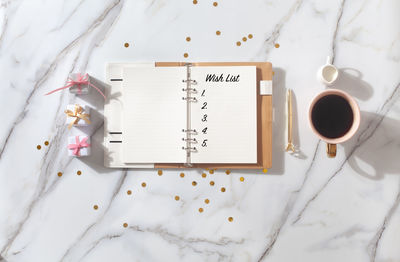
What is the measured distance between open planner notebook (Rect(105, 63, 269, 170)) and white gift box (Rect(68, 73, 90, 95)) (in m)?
0.11

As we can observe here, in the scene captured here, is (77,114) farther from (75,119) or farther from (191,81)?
(191,81)

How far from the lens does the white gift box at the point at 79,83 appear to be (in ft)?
2.71

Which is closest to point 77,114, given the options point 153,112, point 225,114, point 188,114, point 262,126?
point 153,112

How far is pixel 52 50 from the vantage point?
Result: 0.88 meters

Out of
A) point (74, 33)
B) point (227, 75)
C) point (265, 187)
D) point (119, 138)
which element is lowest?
point (265, 187)

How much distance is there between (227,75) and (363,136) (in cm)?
45

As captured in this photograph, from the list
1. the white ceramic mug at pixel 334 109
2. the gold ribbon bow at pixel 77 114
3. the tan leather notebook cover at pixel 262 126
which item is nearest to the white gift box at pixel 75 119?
the gold ribbon bow at pixel 77 114

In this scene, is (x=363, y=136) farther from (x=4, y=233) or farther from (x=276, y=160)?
(x=4, y=233)

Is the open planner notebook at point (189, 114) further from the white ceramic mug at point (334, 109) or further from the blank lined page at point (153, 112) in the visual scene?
the white ceramic mug at point (334, 109)

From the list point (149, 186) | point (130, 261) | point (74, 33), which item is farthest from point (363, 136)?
point (74, 33)

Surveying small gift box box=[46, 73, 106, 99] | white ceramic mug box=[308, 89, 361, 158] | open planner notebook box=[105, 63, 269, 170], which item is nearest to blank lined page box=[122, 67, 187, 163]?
open planner notebook box=[105, 63, 269, 170]

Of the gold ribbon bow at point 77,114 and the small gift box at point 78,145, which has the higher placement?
the gold ribbon bow at point 77,114

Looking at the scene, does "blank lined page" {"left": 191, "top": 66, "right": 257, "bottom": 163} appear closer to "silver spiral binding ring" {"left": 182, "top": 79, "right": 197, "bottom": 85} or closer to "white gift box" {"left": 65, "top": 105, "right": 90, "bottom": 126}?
"silver spiral binding ring" {"left": 182, "top": 79, "right": 197, "bottom": 85}

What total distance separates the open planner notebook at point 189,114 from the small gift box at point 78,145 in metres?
0.10
